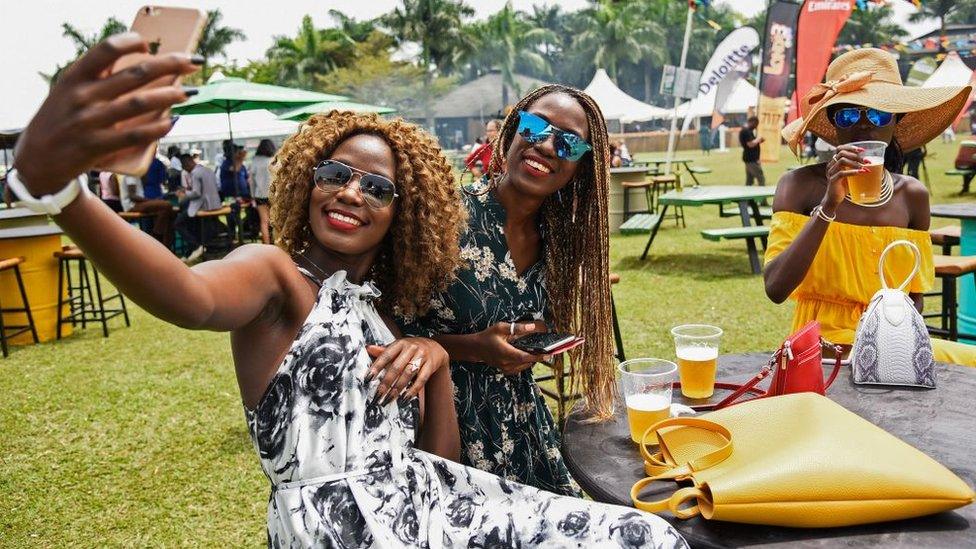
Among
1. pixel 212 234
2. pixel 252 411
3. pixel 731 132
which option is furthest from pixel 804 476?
pixel 731 132

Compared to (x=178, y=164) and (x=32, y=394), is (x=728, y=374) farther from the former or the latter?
(x=178, y=164)

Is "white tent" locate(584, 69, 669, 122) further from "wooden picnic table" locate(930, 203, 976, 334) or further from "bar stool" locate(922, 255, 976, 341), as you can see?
"bar stool" locate(922, 255, 976, 341)

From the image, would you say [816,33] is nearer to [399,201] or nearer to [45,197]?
[399,201]

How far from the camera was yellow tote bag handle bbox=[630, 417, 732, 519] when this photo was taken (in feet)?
5.00

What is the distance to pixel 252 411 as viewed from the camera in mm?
1632

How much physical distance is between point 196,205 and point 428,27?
2118 inches

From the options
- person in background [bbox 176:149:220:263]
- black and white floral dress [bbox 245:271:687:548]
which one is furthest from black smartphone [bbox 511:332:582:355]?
person in background [bbox 176:149:220:263]

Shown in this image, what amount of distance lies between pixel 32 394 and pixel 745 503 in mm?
6272

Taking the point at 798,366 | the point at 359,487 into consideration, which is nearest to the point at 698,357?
the point at 798,366

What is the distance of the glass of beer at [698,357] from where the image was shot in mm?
2158

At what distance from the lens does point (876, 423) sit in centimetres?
197

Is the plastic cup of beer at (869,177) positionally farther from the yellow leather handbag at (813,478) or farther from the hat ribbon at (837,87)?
the yellow leather handbag at (813,478)

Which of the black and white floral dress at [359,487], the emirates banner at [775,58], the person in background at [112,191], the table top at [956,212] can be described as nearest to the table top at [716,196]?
the table top at [956,212]

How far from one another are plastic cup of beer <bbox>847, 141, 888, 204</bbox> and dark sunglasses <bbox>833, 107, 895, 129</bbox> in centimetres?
26
